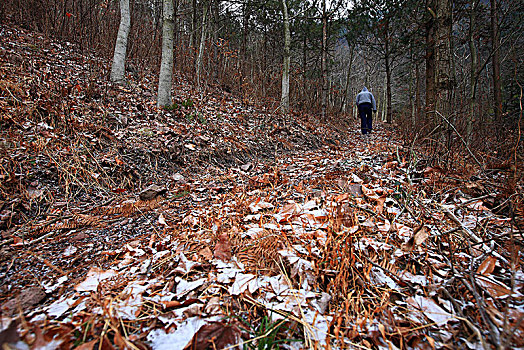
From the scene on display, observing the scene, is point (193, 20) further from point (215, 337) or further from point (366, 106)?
point (215, 337)

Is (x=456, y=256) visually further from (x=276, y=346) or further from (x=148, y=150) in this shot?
(x=148, y=150)

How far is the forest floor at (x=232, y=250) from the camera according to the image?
967 millimetres

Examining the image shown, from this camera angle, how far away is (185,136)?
4609 millimetres

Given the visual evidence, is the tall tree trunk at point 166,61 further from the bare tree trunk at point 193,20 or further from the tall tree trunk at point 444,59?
the tall tree trunk at point 444,59

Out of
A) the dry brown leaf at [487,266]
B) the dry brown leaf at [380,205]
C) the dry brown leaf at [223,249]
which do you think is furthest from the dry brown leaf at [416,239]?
the dry brown leaf at [223,249]

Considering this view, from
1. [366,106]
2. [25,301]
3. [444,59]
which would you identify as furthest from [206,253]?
[366,106]

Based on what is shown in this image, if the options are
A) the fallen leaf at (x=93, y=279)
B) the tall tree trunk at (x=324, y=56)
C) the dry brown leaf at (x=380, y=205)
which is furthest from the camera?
the tall tree trunk at (x=324, y=56)

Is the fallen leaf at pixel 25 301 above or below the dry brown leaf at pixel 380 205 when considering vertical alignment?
below

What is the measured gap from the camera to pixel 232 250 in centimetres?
156

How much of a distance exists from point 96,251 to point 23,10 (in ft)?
30.0

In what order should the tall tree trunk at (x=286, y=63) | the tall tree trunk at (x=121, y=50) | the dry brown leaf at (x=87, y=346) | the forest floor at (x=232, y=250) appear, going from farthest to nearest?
the tall tree trunk at (x=286, y=63) < the tall tree trunk at (x=121, y=50) < the forest floor at (x=232, y=250) < the dry brown leaf at (x=87, y=346)

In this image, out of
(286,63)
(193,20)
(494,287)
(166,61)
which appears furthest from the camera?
(193,20)

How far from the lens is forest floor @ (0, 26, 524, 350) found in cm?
97

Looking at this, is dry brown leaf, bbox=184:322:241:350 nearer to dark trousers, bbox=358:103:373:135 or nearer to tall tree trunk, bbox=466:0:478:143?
tall tree trunk, bbox=466:0:478:143
